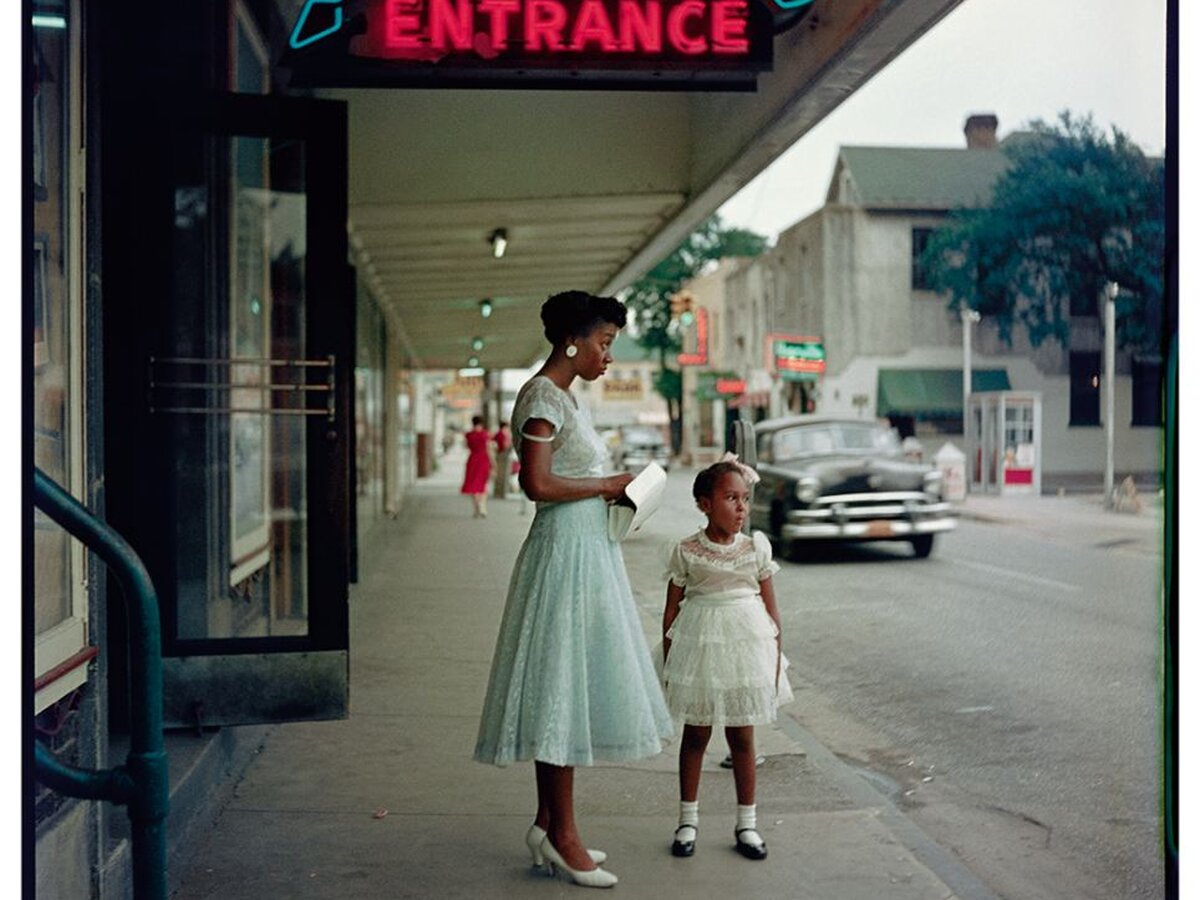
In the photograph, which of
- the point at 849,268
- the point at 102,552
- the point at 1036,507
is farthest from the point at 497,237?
the point at 849,268

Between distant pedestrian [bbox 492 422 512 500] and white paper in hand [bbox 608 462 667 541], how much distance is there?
68.0 ft

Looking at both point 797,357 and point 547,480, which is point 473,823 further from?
point 797,357

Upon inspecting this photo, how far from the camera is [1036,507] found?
963 inches

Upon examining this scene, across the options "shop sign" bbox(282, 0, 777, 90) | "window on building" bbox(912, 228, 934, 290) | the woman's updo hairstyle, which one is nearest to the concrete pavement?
the woman's updo hairstyle

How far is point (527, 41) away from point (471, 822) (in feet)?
10.8

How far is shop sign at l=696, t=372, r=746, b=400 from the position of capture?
49969mm

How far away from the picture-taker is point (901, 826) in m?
4.90

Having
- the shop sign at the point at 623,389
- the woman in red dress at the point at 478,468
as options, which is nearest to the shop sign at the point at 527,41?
the woman in red dress at the point at 478,468

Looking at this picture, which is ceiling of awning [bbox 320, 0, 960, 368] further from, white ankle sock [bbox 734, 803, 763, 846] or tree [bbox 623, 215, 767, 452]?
tree [bbox 623, 215, 767, 452]

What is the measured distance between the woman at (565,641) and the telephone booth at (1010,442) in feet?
82.6

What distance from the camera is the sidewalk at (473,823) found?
4.21 meters

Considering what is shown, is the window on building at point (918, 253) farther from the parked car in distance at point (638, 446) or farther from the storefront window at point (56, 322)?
the storefront window at point (56, 322)

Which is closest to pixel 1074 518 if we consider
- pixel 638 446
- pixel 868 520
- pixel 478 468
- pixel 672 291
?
pixel 868 520

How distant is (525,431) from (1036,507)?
22.0 metres
